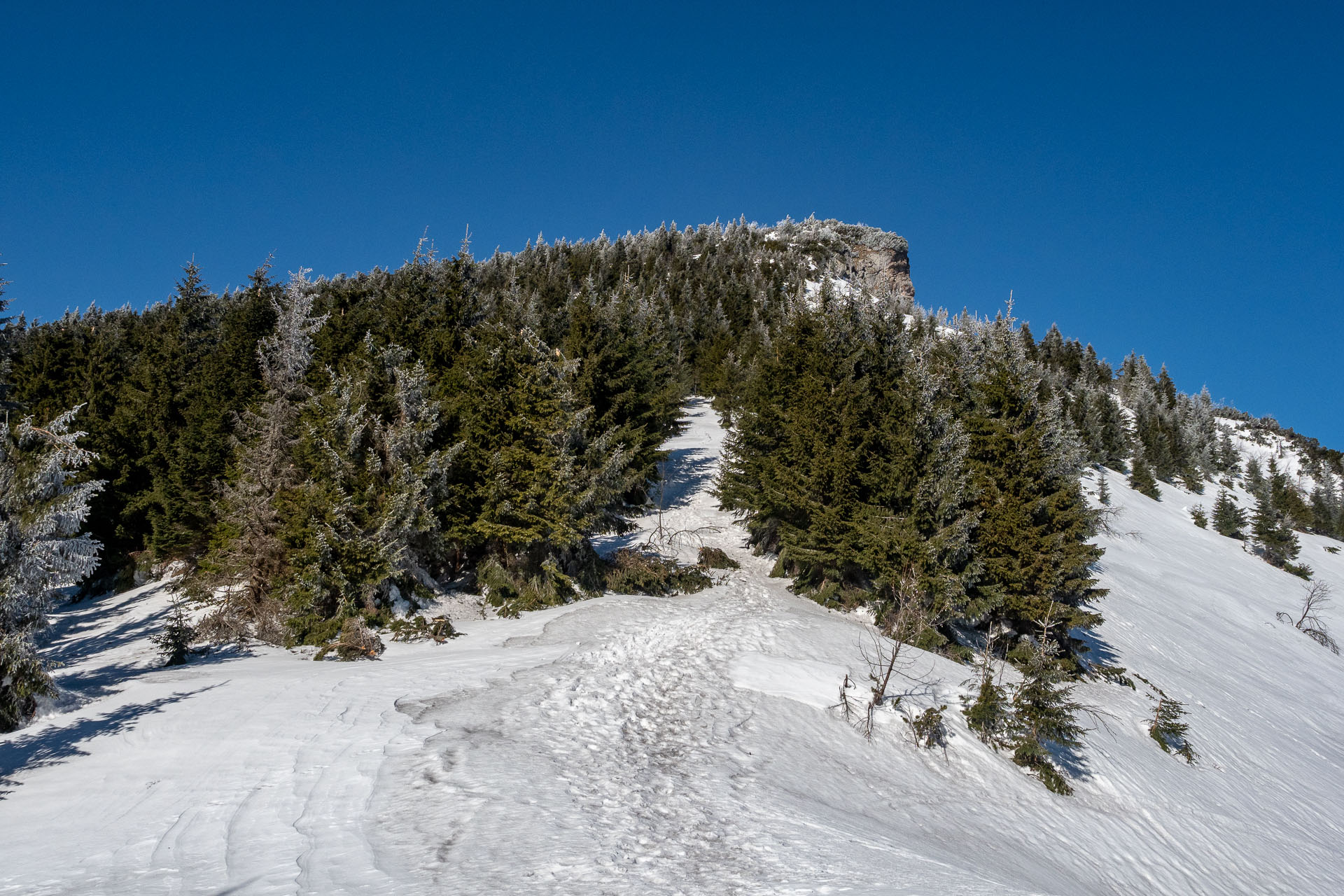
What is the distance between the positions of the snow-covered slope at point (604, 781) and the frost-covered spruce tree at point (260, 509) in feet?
6.50

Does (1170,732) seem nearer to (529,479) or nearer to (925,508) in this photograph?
(925,508)

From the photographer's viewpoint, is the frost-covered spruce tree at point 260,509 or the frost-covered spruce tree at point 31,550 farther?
the frost-covered spruce tree at point 260,509

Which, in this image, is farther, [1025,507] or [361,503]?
[1025,507]

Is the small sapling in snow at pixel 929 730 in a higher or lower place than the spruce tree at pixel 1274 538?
lower

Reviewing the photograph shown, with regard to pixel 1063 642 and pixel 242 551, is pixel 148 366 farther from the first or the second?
pixel 1063 642

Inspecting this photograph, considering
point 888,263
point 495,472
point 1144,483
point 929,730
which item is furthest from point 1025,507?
point 888,263

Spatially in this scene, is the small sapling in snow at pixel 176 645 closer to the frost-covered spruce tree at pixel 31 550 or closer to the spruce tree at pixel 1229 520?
the frost-covered spruce tree at pixel 31 550

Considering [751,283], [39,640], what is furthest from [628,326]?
[751,283]

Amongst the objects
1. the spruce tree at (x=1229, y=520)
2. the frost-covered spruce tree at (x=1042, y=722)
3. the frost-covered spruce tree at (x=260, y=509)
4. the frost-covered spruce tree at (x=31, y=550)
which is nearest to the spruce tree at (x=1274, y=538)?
the spruce tree at (x=1229, y=520)

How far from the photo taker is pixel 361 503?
16875 mm

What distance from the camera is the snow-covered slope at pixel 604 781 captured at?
6.82 metres

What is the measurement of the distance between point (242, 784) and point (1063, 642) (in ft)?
75.9

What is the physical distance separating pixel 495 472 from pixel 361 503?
4118mm

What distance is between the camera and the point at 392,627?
53.6 feet
